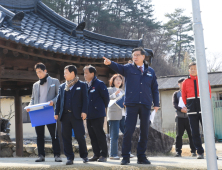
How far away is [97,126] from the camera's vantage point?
5551 millimetres

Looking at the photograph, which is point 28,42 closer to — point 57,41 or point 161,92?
point 57,41

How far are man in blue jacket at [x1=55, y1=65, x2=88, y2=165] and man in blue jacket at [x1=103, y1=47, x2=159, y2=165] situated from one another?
0.76 meters

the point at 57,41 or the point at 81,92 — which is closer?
the point at 81,92

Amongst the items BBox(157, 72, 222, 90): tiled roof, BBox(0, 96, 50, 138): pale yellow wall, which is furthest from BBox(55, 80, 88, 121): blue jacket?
BBox(0, 96, 50, 138): pale yellow wall

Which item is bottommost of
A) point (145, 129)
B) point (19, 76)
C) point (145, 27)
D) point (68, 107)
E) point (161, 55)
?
point (145, 129)

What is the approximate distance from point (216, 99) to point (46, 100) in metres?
13.4

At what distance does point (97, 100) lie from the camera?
5652 mm

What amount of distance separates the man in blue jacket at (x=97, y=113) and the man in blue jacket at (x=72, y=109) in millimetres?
349

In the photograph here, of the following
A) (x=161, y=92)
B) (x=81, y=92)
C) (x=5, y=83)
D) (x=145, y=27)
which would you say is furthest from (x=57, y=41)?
(x=145, y=27)

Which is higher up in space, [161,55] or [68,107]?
[161,55]

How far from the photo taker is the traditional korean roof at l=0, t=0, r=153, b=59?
24.5ft

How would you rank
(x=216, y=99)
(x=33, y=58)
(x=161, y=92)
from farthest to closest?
(x=161, y=92) < (x=216, y=99) < (x=33, y=58)

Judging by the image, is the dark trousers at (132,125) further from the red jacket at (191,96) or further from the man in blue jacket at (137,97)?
the red jacket at (191,96)

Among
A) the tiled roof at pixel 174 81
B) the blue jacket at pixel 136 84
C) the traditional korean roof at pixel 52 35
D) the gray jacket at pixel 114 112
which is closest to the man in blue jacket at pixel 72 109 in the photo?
the blue jacket at pixel 136 84
